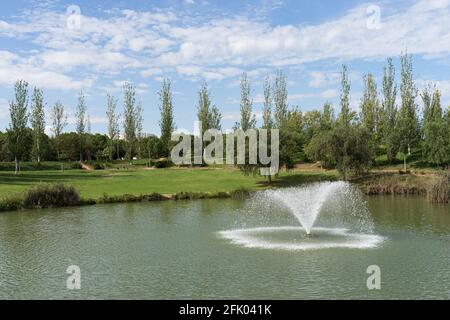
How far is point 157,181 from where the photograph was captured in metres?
65.0

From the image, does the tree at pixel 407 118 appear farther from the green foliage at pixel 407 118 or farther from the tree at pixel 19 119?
the tree at pixel 19 119

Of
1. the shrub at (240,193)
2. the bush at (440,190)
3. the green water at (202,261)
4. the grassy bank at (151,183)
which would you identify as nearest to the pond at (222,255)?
the green water at (202,261)

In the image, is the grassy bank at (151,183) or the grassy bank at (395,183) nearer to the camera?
the grassy bank at (151,183)

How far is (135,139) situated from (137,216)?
222 feet

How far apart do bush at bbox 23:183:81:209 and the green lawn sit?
3.19 m

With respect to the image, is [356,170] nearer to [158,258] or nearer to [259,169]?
[259,169]

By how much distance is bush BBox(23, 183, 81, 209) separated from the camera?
1796 inches

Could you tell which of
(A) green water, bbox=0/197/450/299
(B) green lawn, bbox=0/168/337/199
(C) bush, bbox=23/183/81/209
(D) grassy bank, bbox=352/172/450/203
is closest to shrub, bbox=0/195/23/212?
(C) bush, bbox=23/183/81/209

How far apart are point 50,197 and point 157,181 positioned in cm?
1984

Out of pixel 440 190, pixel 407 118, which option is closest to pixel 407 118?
pixel 407 118

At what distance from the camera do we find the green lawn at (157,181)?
56250mm

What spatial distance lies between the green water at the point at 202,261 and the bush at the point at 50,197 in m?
7.98

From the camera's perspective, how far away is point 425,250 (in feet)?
81.3
